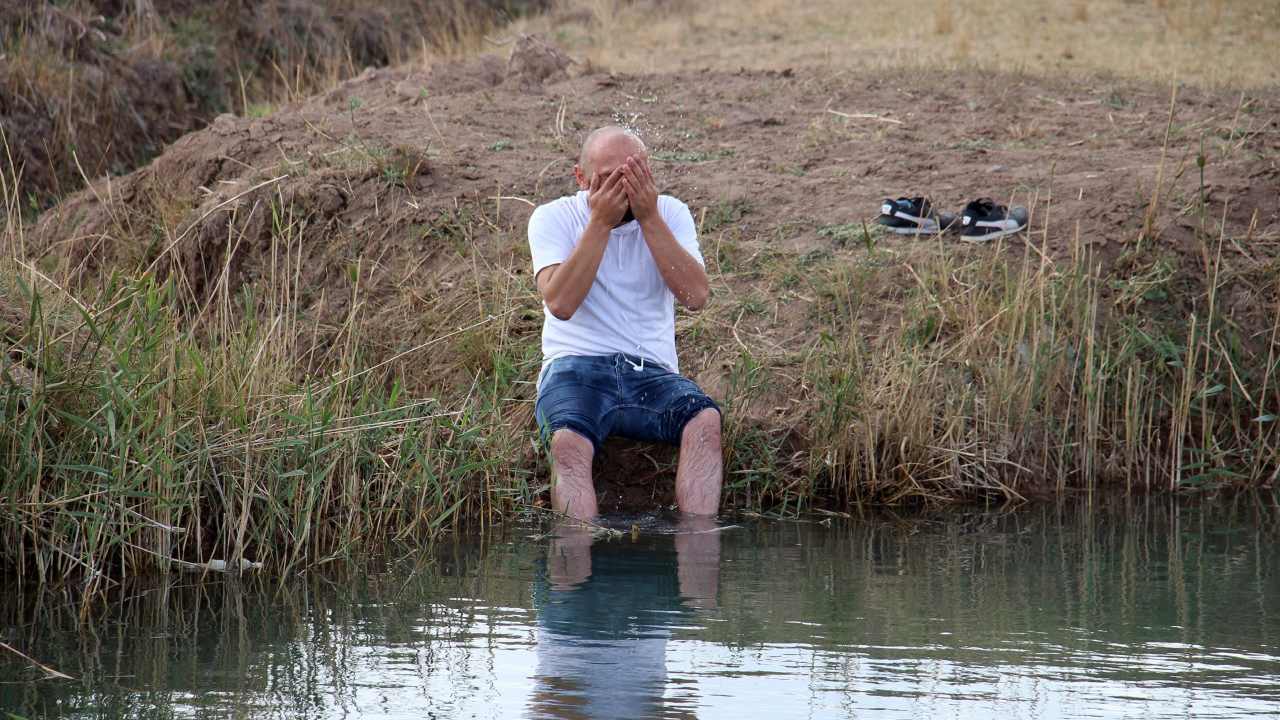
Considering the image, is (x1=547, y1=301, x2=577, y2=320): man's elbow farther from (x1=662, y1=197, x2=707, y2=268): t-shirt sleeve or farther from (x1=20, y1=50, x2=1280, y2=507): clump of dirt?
(x1=20, y1=50, x2=1280, y2=507): clump of dirt

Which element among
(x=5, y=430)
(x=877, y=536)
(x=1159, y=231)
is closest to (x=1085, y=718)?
(x=877, y=536)

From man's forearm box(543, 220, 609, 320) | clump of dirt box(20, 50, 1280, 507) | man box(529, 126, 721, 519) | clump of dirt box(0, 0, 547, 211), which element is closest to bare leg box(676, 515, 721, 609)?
man box(529, 126, 721, 519)

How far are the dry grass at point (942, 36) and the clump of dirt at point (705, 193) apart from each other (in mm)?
1623

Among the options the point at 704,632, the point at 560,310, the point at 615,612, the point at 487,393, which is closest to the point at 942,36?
the point at 487,393

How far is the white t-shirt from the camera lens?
18.7 ft

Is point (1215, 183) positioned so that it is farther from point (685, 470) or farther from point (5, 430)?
point (5, 430)

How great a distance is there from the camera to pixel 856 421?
241 inches

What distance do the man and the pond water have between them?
313mm

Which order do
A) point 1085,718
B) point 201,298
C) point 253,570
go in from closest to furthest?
point 1085,718 → point 253,570 → point 201,298

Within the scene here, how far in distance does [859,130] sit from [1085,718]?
21.6 feet

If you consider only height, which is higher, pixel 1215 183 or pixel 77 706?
pixel 1215 183

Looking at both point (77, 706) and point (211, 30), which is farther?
point (211, 30)

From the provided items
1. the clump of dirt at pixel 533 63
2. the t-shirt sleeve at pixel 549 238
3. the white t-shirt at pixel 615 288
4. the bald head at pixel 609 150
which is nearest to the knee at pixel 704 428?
the white t-shirt at pixel 615 288

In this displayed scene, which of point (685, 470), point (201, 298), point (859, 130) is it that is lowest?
point (685, 470)
